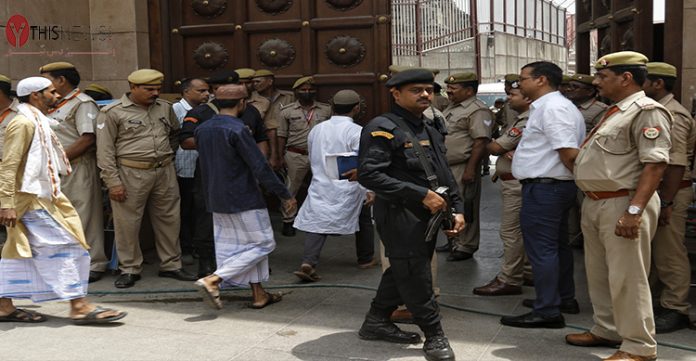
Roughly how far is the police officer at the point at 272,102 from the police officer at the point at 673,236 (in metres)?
4.23

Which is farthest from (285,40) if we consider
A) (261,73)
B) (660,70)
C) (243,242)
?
(660,70)

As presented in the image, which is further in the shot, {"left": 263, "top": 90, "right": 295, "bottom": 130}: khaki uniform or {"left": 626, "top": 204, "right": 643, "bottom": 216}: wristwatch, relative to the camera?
{"left": 263, "top": 90, "right": 295, "bottom": 130}: khaki uniform

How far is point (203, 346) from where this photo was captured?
526 centimetres

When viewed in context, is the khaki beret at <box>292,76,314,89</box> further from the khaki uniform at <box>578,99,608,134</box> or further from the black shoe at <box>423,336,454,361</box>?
the black shoe at <box>423,336,454,361</box>

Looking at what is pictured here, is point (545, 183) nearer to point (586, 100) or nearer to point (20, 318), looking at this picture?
point (586, 100)

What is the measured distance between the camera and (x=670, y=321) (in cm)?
542

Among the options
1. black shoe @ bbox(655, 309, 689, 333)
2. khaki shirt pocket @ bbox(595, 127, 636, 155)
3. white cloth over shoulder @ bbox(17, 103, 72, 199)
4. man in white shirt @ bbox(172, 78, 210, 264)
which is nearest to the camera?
khaki shirt pocket @ bbox(595, 127, 636, 155)

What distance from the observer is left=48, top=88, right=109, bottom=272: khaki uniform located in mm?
6980

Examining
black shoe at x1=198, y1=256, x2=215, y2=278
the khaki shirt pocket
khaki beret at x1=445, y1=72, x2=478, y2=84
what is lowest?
black shoe at x1=198, y1=256, x2=215, y2=278

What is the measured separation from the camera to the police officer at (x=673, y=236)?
540 cm

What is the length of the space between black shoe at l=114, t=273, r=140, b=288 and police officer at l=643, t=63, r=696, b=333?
416 centimetres

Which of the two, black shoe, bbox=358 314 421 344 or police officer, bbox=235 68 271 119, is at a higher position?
police officer, bbox=235 68 271 119

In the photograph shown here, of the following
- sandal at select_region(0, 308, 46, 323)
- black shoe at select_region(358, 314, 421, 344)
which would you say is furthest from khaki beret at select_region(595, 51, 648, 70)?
sandal at select_region(0, 308, 46, 323)

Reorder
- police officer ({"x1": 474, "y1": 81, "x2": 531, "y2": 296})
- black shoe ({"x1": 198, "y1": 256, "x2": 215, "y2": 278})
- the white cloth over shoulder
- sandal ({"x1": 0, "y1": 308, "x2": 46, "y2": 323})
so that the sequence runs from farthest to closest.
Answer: black shoe ({"x1": 198, "y1": 256, "x2": 215, "y2": 278}), police officer ({"x1": 474, "y1": 81, "x2": 531, "y2": 296}), sandal ({"x1": 0, "y1": 308, "x2": 46, "y2": 323}), the white cloth over shoulder
